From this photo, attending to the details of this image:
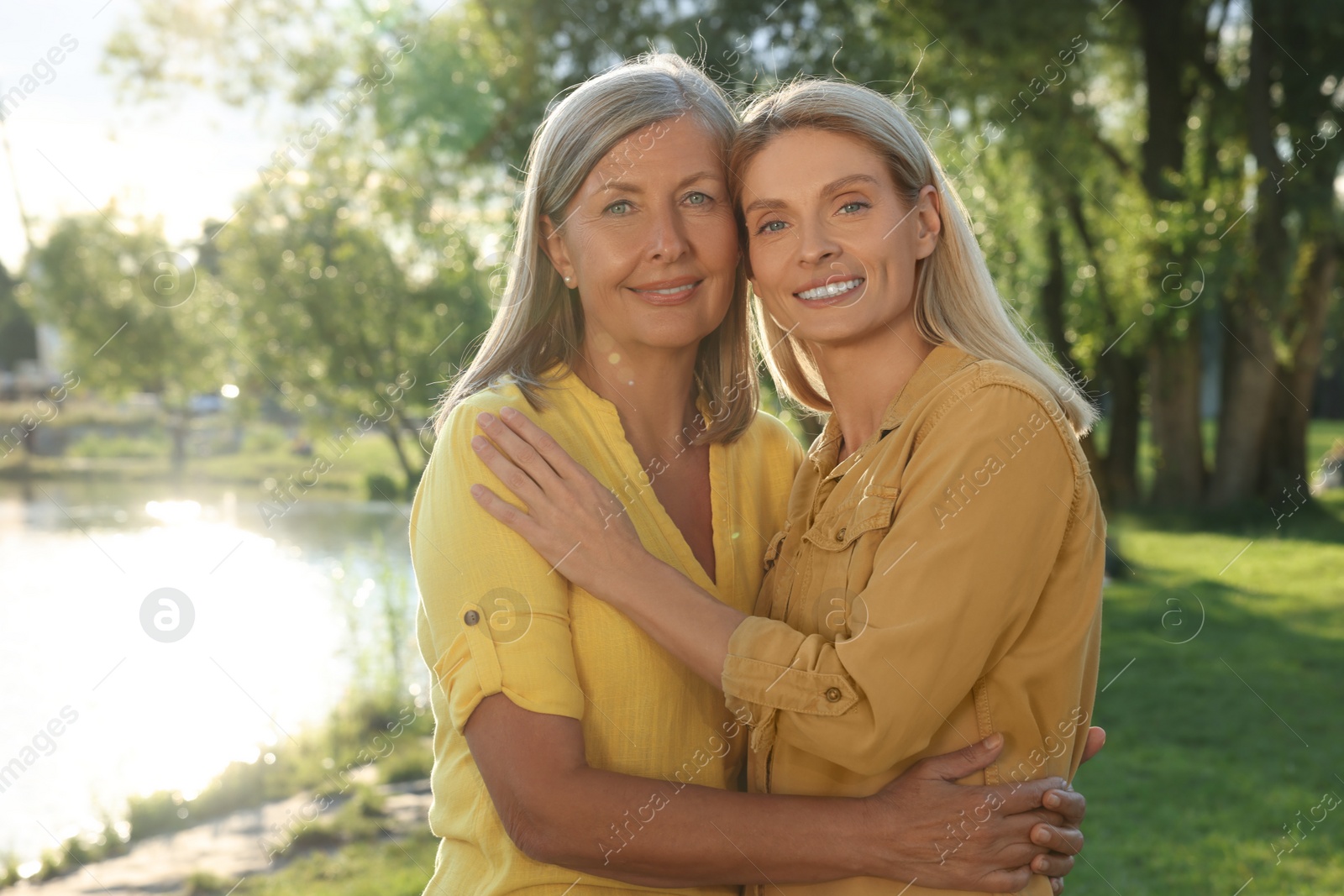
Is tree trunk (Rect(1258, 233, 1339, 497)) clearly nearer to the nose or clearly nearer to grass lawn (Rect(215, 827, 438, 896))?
grass lawn (Rect(215, 827, 438, 896))

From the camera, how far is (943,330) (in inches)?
84.2

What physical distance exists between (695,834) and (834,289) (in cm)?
104

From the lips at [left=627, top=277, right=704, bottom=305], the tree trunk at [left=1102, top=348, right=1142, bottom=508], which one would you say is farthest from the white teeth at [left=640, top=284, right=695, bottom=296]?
the tree trunk at [left=1102, top=348, right=1142, bottom=508]

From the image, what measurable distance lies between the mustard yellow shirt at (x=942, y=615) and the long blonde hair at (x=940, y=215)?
0.30ft

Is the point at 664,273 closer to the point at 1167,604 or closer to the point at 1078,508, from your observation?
the point at 1078,508

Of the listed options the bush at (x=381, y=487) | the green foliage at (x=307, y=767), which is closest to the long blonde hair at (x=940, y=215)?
the green foliage at (x=307, y=767)

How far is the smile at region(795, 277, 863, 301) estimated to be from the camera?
2.14m

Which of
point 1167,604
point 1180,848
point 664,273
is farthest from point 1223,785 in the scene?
point 664,273

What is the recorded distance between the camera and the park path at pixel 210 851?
4.92 metres

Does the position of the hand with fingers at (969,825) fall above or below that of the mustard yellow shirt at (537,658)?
below

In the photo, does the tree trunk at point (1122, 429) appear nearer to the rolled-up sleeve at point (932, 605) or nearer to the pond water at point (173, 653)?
the pond water at point (173, 653)

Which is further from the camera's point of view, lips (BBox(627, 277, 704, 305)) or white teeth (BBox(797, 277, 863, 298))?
lips (BBox(627, 277, 704, 305))

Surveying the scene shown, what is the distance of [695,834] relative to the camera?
1836 millimetres

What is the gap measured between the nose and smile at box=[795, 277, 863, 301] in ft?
0.94
